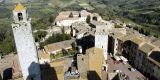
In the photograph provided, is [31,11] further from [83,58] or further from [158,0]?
[83,58]

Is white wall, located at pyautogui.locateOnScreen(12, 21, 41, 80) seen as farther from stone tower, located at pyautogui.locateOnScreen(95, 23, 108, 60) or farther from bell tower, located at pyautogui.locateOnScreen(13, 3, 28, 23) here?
stone tower, located at pyautogui.locateOnScreen(95, 23, 108, 60)

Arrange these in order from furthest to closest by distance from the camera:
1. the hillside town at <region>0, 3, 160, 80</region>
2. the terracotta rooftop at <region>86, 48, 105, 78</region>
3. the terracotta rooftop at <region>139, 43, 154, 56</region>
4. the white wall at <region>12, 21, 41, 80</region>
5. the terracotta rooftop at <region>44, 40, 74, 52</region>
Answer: the terracotta rooftop at <region>44, 40, 74, 52</region>
the terracotta rooftop at <region>139, 43, 154, 56</region>
the terracotta rooftop at <region>86, 48, 105, 78</region>
the hillside town at <region>0, 3, 160, 80</region>
the white wall at <region>12, 21, 41, 80</region>

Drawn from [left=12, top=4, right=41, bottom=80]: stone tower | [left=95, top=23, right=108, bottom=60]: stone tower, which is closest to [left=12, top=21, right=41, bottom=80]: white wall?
[left=12, top=4, right=41, bottom=80]: stone tower

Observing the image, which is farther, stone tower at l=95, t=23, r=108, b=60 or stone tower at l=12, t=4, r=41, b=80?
stone tower at l=95, t=23, r=108, b=60

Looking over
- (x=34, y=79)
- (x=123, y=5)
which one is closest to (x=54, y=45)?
A: (x=34, y=79)

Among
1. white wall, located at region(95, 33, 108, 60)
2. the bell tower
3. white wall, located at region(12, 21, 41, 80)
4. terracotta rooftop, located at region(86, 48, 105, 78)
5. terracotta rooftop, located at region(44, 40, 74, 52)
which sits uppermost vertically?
the bell tower

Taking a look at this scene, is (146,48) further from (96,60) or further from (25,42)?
(25,42)

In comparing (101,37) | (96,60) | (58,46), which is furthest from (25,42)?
(58,46)

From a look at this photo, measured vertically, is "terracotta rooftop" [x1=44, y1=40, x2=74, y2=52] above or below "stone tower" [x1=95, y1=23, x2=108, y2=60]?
below
